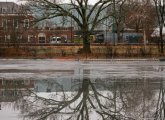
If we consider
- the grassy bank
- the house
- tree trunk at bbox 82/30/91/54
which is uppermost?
the house

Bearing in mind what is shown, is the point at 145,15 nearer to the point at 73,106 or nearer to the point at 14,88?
the point at 14,88

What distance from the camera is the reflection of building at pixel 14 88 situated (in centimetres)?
1541

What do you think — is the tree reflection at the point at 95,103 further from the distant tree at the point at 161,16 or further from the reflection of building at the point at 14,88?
the distant tree at the point at 161,16

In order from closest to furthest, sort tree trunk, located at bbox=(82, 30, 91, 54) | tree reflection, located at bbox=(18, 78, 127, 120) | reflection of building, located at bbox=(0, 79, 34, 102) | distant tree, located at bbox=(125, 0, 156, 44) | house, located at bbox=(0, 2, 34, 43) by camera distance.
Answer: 1. tree reflection, located at bbox=(18, 78, 127, 120)
2. reflection of building, located at bbox=(0, 79, 34, 102)
3. tree trunk, located at bbox=(82, 30, 91, 54)
4. house, located at bbox=(0, 2, 34, 43)
5. distant tree, located at bbox=(125, 0, 156, 44)

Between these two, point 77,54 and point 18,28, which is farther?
point 18,28

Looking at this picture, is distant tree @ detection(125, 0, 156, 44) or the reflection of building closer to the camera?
the reflection of building

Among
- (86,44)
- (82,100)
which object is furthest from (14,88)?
(86,44)

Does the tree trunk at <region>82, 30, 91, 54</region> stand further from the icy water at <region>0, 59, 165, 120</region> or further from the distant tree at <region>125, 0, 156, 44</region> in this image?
the icy water at <region>0, 59, 165, 120</region>

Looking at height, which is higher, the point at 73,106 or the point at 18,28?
the point at 18,28

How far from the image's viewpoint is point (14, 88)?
18.2 metres

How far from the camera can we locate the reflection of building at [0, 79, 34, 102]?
15.4m

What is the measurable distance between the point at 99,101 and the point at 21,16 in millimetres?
44205

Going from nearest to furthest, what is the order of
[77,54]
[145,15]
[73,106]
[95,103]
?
[73,106], [95,103], [77,54], [145,15]

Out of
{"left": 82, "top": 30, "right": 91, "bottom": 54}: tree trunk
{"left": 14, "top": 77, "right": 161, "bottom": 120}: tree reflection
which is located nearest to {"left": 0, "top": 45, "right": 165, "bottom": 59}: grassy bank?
{"left": 82, "top": 30, "right": 91, "bottom": 54}: tree trunk
